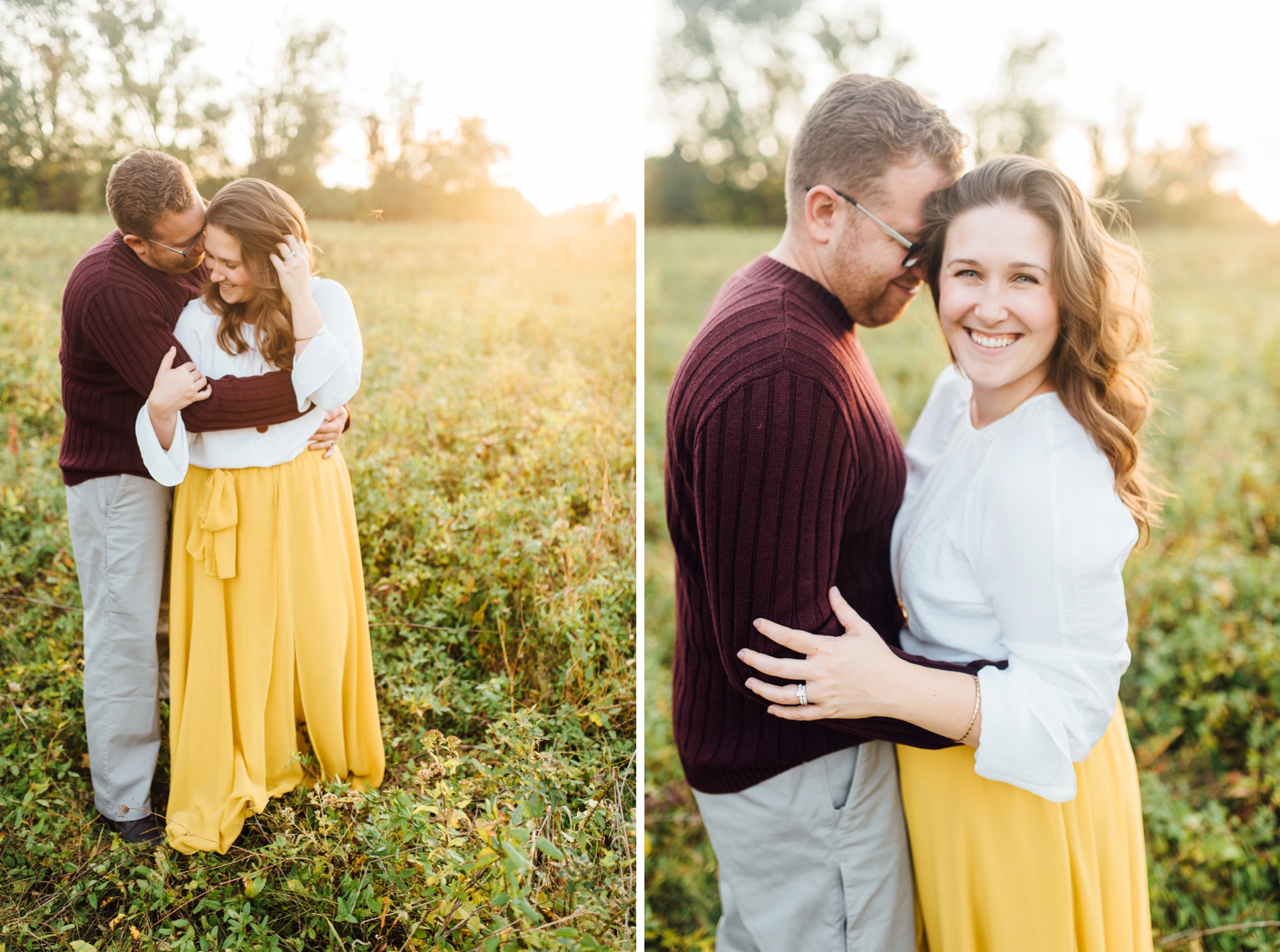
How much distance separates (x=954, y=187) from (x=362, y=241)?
5.22ft

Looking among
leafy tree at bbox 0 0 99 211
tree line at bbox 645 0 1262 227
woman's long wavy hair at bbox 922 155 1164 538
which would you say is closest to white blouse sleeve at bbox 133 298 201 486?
leafy tree at bbox 0 0 99 211

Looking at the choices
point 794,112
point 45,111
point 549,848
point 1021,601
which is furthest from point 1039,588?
point 794,112

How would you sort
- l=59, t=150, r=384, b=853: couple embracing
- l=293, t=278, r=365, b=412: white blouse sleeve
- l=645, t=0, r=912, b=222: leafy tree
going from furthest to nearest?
1. l=645, t=0, r=912, b=222: leafy tree
2. l=293, t=278, r=365, b=412: white blouse sleeve
3. l=59, t=150, r=384, b=853: couple embracing

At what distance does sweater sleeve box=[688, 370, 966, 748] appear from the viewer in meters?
1.49

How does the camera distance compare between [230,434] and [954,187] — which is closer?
[954,187]

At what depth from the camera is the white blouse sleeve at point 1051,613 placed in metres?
1.51

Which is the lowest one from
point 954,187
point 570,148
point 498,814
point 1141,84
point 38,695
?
point 498,814

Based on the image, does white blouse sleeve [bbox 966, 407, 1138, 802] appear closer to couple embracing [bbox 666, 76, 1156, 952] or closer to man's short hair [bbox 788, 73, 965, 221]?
couple embracing [bbox 666, 76, 1156, 952]

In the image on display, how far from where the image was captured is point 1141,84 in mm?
8258

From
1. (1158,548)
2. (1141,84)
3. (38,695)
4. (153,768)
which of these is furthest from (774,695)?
(1141,84)

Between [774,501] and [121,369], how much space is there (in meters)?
1.55

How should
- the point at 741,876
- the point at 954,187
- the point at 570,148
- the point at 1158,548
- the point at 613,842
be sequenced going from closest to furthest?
1. the point at 954,187
2. the point at 741,876
3. the point at 613,842
4. the point at 570,148
5. the point at 1158,548

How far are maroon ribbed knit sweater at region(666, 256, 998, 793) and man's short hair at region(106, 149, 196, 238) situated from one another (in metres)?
1.24

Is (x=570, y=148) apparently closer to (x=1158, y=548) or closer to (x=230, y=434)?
(x=230, y=434)
